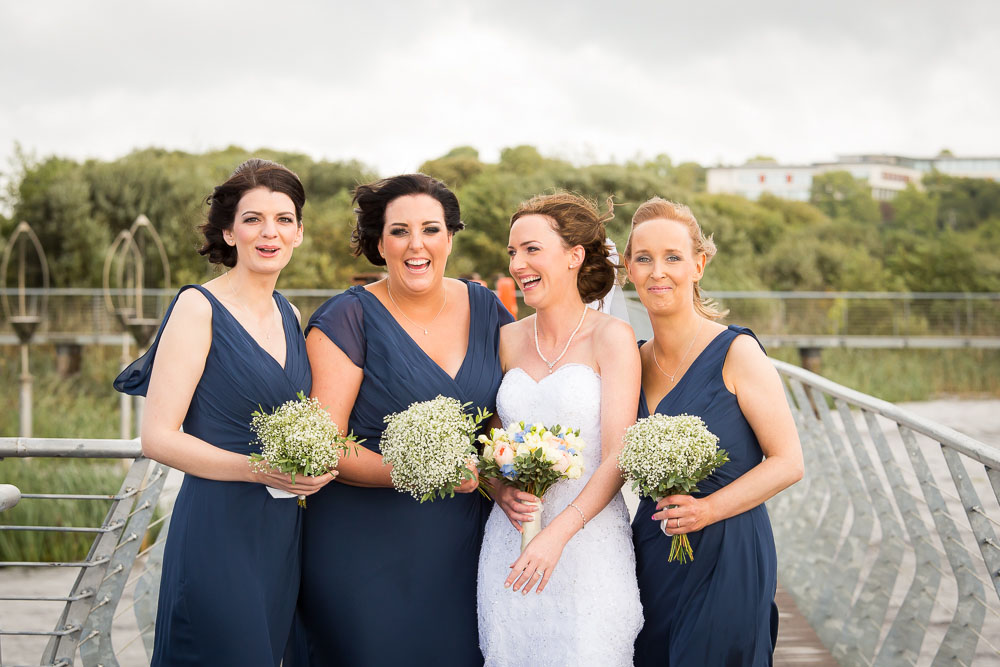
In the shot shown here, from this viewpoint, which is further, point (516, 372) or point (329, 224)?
point (329, 224)

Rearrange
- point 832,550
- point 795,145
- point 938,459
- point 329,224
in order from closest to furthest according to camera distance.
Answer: point 832,550 → point 938,459 → point 329,224 → point 795,145

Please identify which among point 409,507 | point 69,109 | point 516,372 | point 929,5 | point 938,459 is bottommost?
point 938,459

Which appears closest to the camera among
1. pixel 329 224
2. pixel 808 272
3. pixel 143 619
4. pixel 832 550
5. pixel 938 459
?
pixel 143 619

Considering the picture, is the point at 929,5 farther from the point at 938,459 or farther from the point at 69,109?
the point at 69,109

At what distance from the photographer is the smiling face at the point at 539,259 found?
3344 mm

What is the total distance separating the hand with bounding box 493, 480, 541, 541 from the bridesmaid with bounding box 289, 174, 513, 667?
37cm

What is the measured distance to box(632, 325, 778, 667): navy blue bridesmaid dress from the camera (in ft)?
9.99

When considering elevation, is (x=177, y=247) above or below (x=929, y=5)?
below

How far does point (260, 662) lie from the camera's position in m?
3.08

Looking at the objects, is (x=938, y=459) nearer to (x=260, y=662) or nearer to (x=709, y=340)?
(x=709, y=340)

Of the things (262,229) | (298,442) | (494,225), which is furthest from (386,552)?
(494,225)

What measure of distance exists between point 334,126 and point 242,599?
39591mm

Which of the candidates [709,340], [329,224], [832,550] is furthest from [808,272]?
[709,340]

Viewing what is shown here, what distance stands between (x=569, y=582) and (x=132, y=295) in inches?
819
